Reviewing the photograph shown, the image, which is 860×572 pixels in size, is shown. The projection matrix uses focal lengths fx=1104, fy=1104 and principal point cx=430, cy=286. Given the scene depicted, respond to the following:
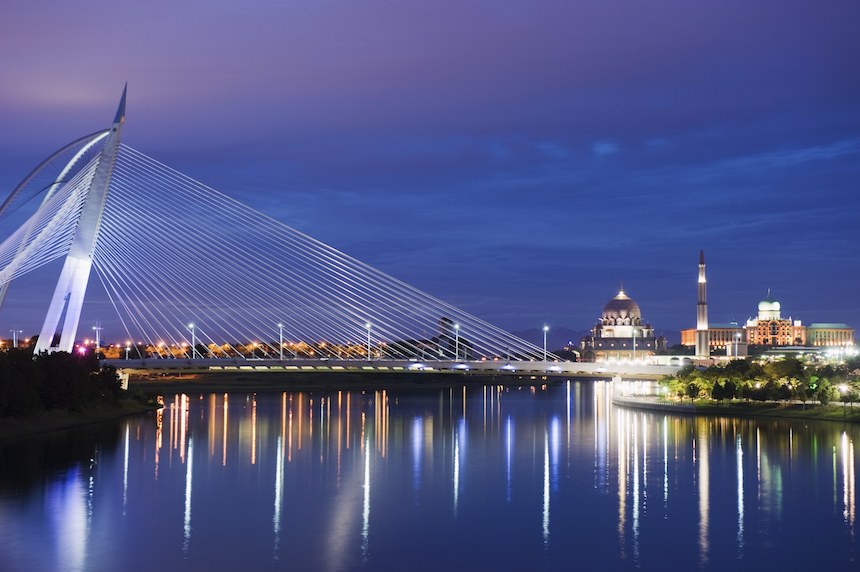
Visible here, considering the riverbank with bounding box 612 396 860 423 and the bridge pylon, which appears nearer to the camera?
the bridge pylon

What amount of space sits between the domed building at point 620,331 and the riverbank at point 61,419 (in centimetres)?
12156

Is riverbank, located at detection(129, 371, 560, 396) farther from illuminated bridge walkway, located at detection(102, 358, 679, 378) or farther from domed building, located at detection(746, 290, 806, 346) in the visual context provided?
domed building, located at detection(746, 290, 806, 346)

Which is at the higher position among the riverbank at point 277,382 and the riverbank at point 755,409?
the riverbank at point 277,382

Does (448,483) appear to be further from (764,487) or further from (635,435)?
(635,435)

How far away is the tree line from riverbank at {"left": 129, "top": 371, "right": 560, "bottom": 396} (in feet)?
85.4

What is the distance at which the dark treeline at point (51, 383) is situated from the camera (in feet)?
125

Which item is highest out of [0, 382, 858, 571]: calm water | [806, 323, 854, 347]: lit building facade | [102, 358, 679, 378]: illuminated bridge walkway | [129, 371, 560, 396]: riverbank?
[806, 323, 854, 347]: lit building facade

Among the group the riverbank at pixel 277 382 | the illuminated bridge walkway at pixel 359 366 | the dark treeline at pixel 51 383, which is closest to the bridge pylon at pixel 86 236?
the dark treeline at pixel 51 383

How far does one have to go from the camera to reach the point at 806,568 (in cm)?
1953

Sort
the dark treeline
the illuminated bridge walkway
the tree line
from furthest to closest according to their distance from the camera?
the tree line
the illuminated bridge walkway
the dark treeline

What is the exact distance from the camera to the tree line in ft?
170

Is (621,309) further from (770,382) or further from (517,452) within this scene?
(517,452)

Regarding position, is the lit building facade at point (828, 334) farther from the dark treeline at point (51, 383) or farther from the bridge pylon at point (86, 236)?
the bridge pylon at point (86, 236)

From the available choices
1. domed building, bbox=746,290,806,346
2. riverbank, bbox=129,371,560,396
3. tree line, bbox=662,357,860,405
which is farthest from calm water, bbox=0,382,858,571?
domed building, bbox=746,290,806,346
